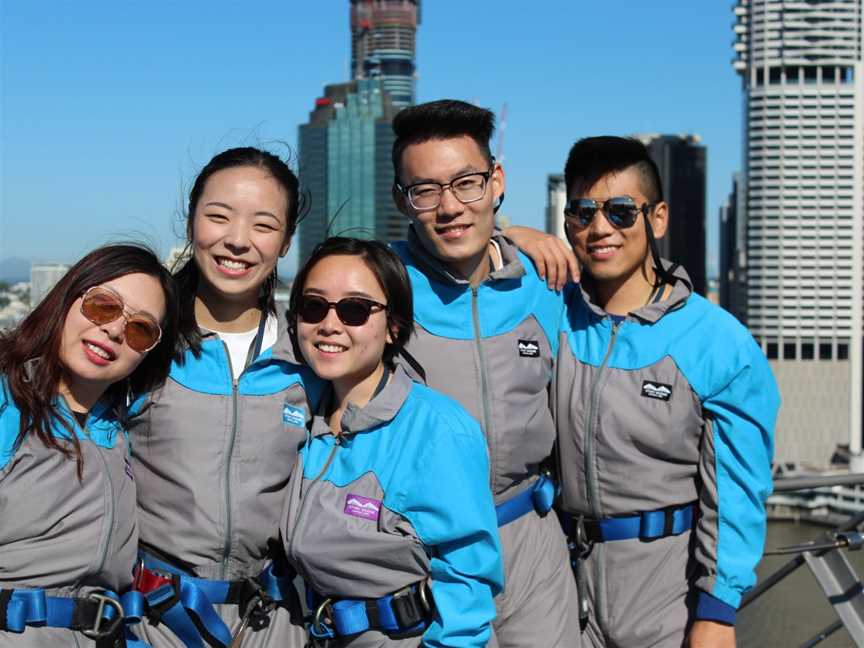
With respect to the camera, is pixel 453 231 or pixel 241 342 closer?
pixel 241 342


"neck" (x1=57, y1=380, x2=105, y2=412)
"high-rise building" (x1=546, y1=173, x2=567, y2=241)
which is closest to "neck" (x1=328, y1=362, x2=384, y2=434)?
"neck" (x1=57, y1=380, x2=105, y2=412)

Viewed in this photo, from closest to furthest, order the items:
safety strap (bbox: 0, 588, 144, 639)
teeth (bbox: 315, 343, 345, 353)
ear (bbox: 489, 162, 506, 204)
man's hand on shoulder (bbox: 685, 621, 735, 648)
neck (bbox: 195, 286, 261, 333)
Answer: safety strap (bbox: 0, 588, 144, 639) < teeth (bbox: 315, 343, 345, 353) < neck (bbox: 195, 286, 261, 333) < man's hand on shoulder (bbox: 685, 621, 735, 648) < ear (bbox: 489, 162, 506, 204)

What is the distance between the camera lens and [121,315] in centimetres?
326

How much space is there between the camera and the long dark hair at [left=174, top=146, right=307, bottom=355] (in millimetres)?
3572

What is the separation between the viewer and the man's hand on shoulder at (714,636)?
3.71 m

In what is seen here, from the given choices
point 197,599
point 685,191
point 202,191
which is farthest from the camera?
point 685,191

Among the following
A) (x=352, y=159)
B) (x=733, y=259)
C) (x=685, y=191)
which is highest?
(x=352, y=159)

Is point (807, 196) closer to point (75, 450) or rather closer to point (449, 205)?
point (449, 205)

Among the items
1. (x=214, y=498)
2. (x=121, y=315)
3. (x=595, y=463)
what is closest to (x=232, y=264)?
(x=121, y=315)

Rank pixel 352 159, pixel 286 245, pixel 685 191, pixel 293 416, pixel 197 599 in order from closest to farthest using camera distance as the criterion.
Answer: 1. pixel 197 599
2. pixel 293 416
3. pixel 286 245
4. pixel 685 191
5. pixel 352 159

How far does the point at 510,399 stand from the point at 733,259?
485 feet

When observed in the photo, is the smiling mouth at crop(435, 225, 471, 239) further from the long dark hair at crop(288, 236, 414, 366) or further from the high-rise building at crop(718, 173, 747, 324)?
the high-rise building at crop(718, 173, 747, 324)

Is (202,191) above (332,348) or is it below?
above

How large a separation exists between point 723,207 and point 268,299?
189m
